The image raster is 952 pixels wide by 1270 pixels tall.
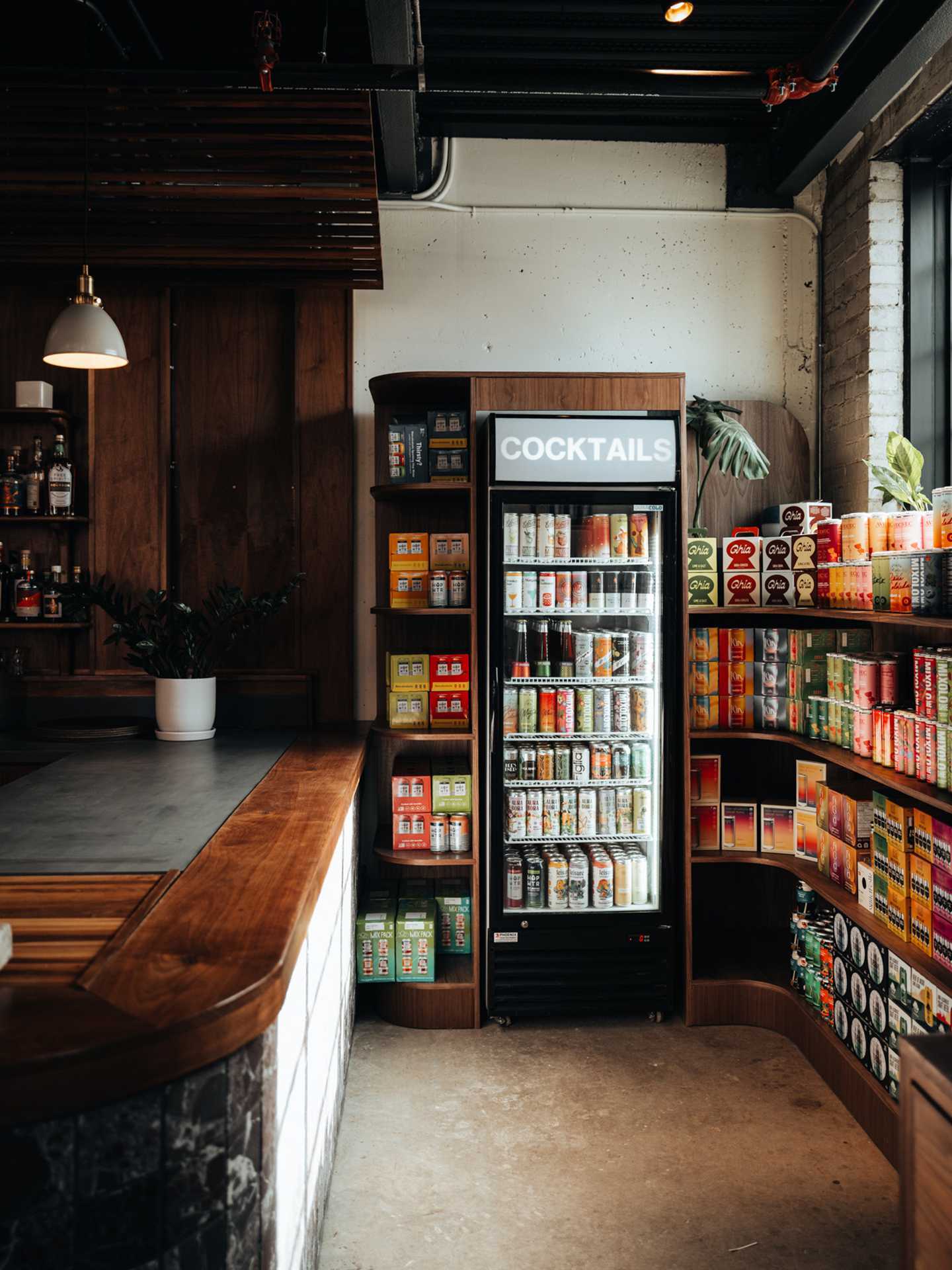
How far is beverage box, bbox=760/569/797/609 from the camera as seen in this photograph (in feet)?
12.4

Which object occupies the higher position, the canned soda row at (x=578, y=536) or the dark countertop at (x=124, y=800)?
the canned soda row at (x=578, y=536)

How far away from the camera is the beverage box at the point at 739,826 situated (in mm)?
3867

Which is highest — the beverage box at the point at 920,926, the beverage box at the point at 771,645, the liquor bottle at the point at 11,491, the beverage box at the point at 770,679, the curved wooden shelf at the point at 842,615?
the liquor bottle at the point at 11,491

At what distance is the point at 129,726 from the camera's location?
385 cm

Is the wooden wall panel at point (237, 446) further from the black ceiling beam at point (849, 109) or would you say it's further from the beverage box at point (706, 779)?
the black ceiling beam at point (849, 109)

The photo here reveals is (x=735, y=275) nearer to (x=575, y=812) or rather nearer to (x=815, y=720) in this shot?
(x=815, y=720)

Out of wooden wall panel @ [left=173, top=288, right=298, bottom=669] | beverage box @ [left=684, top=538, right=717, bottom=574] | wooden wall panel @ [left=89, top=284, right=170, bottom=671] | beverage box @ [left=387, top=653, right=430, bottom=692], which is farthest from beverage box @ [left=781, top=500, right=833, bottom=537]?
wooden wall panel @ [left=89, top=284, right=170, bottom=671]

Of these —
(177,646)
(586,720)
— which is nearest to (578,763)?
(586,720)

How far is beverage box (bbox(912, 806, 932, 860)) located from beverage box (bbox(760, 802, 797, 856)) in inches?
41.6

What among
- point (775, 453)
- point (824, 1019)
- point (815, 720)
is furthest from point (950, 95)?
point (824, 1019)

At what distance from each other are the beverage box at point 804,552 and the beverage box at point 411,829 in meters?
1.81

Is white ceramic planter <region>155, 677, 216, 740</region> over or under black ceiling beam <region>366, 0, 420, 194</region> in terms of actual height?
→ under

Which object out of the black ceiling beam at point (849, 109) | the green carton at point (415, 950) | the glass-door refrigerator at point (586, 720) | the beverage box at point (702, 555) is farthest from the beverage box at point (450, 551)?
the black ceiling beam at point (849, 109)

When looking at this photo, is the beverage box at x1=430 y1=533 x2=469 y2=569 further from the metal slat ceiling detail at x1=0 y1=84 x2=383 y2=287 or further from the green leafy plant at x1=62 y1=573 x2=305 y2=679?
the metal slat ceiling detail at x1=0 y1=84 x2=383 y2=287
